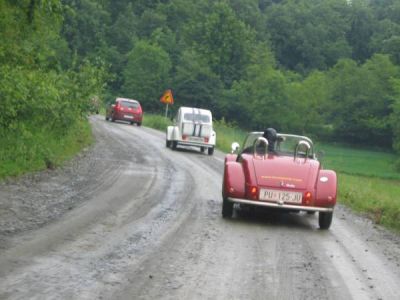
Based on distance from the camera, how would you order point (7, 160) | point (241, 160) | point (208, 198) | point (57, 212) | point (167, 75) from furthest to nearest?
1. point (167, 75)
2. point (7, 160)
3. point (208, 198)
4. point (241, 160)
5. point (57, 212)

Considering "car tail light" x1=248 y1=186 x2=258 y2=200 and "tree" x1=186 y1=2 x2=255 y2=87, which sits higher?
"tree" x1=186 y1=2 x2=255 y2=87

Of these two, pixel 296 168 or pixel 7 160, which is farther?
pixel 7 160

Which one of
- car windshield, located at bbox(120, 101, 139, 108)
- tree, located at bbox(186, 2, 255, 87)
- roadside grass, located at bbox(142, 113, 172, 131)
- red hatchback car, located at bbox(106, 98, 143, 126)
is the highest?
tree, located at bbox(186, 2, 255, 87)

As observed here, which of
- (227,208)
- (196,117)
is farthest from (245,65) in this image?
(227,208)

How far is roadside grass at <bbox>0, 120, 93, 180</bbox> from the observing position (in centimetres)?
1541

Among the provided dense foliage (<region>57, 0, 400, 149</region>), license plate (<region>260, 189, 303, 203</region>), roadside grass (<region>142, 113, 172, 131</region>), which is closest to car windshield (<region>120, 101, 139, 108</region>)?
roadside grass (<region>142, 113, 172, 131</region>)

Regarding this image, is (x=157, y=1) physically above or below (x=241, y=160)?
above

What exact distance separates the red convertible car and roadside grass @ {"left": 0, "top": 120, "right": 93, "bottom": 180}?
5198 mm

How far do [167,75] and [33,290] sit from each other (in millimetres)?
90313

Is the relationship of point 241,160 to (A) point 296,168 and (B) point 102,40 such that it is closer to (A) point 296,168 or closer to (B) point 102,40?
(A) point 296,168

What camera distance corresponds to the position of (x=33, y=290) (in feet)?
20.3

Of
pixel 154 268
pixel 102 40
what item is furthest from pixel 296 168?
pixel 102 40

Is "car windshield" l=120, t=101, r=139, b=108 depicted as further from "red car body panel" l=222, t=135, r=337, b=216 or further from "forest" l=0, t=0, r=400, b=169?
"red car body panel" l=222, t=135, r=337, b=216

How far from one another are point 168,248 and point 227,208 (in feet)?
10.5
